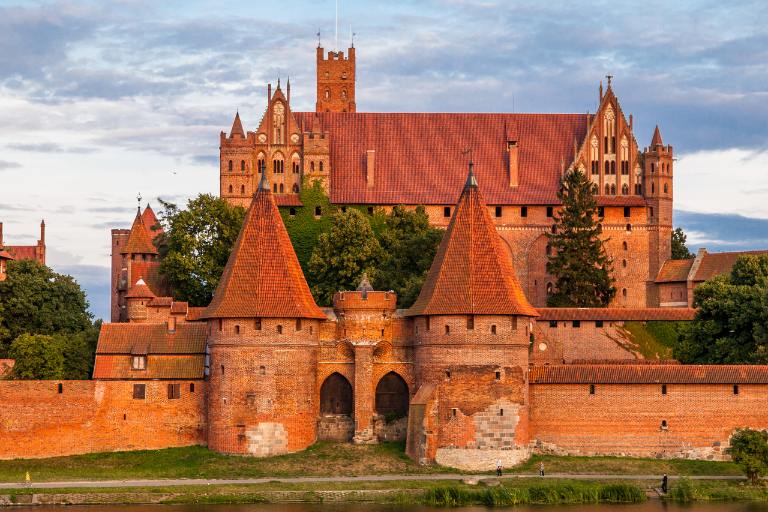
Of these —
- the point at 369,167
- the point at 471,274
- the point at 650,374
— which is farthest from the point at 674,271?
the point at 471,274

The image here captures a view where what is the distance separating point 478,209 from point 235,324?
902 centimetres

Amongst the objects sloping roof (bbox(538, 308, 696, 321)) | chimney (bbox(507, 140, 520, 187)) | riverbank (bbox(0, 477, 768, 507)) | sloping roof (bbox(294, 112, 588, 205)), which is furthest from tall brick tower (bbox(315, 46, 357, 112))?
riverbank (bbox(0, 477, 768, 507))

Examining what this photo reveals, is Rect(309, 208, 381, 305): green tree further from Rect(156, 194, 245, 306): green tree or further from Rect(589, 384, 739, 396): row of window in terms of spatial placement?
Rect(589, 384, 739, 396): row of window

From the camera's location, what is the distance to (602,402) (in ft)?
181

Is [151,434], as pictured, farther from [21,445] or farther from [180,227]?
[180,227]

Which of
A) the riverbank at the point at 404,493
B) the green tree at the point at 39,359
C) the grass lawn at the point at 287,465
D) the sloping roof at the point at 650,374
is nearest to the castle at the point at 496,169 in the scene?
the green tree at the point at 39,359

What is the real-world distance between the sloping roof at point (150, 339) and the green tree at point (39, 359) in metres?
2.84

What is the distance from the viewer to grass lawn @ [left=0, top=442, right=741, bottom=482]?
5275 cm

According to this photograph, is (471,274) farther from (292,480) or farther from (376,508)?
(376,508)

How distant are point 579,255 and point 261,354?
91.6 ft

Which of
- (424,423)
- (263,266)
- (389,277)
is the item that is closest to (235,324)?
(263,266)

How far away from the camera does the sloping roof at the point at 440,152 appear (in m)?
83.8

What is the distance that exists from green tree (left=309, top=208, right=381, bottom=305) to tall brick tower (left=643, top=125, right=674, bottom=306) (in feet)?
55.8

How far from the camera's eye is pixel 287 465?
174 ft
